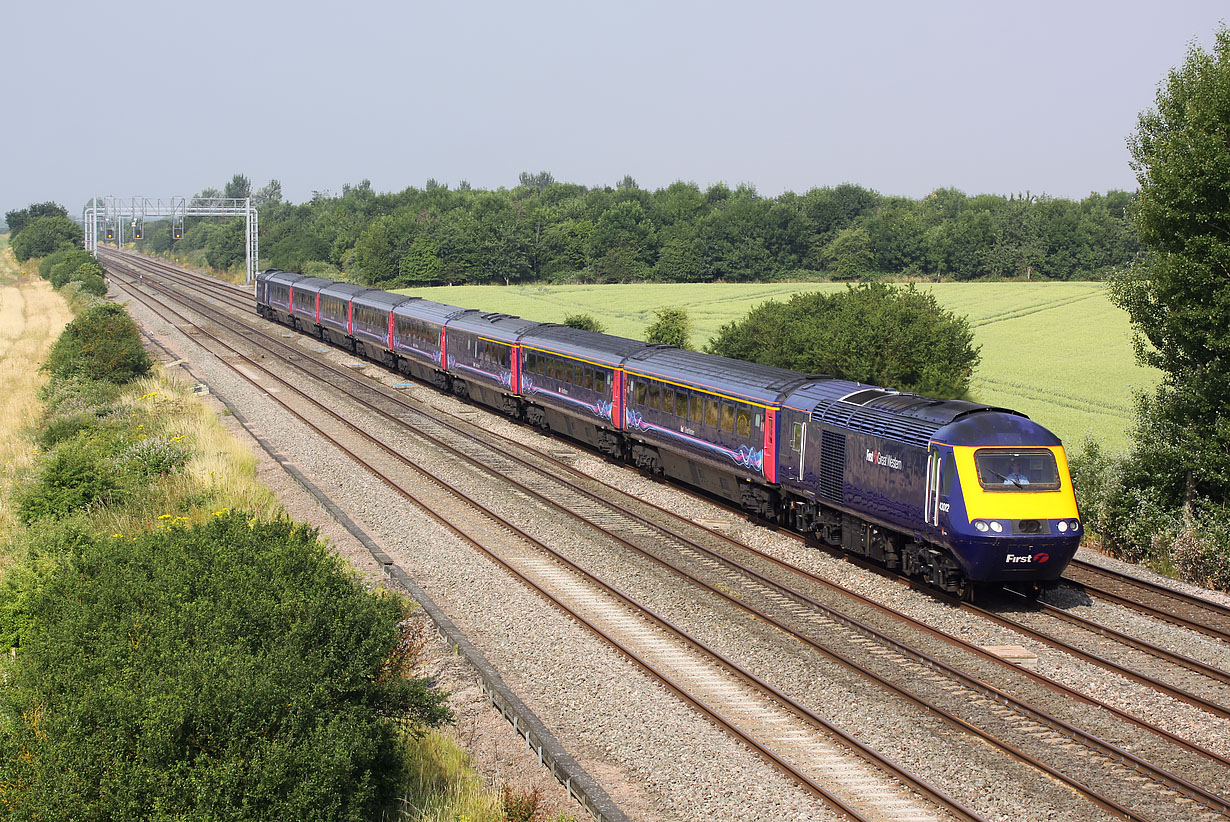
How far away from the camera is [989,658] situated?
13.9 meters

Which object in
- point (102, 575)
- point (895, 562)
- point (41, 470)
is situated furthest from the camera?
point (41, 470)

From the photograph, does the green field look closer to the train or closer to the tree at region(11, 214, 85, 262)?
the train

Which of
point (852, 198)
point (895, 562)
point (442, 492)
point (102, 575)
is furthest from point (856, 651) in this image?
point (852, 198)

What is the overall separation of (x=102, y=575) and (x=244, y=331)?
1894 inches

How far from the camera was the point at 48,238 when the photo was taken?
363ft

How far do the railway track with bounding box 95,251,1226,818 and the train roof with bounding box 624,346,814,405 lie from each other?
14.8 ft

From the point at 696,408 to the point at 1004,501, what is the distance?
27.0 ft

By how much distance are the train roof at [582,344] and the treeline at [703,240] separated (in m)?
70.0

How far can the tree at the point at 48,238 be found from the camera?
110 metres

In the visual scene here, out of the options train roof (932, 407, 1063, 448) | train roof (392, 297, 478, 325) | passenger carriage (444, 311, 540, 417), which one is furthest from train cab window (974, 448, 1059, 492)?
train roof (392, 297, 478, 325)

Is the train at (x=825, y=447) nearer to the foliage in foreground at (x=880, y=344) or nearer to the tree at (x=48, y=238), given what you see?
the foliage in foreground at (x=880, y=344)

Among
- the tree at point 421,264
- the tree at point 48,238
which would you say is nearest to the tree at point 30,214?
the tree at point 48,238

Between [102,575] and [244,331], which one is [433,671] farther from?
[244,331]

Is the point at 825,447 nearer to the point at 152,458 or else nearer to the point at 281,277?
the point at 152,458
